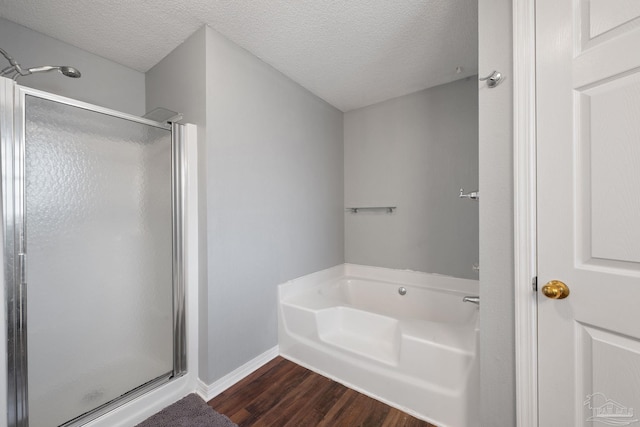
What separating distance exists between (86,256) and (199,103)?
1.14 m

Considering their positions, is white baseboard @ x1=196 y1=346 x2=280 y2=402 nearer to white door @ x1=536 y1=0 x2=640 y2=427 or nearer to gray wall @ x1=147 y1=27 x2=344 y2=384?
gray wall @ x1=147 y1=27 x2=344 y2=384

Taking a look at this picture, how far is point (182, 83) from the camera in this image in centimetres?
175

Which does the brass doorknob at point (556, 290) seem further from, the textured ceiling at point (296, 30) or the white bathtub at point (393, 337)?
the textured ceiling at point (296, 30)

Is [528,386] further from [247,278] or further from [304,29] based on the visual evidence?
[304,29]

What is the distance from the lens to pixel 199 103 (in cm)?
162

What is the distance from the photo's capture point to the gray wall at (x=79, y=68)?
154 centimetres

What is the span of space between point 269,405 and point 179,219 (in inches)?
50.2

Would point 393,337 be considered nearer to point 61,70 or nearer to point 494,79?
point 494,79

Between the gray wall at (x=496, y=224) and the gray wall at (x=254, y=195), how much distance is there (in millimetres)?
1423

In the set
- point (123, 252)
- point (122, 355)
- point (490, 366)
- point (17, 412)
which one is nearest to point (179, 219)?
point (123, 252)

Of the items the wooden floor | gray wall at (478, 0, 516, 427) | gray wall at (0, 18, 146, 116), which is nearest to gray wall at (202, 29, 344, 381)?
the wooden floor

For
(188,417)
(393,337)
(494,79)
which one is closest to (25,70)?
(188,417)

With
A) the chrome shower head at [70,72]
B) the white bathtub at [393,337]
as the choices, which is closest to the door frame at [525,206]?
the white bathtub at [393,337]

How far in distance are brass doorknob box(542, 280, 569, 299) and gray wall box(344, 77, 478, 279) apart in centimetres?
127
